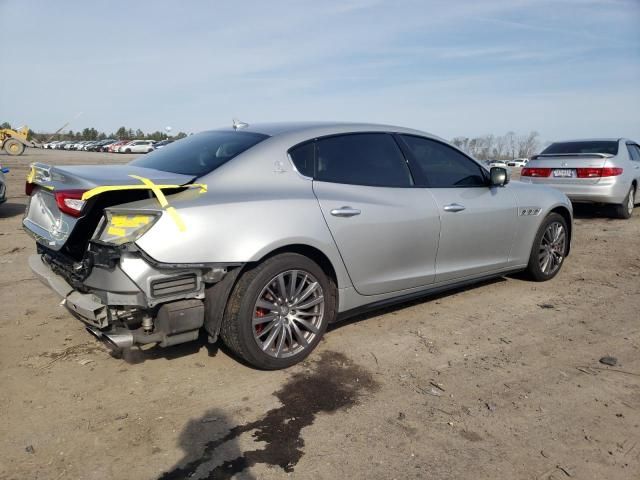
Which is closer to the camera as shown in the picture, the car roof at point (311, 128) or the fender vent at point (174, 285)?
the fender vent at point (174, 285)

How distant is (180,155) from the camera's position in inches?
150

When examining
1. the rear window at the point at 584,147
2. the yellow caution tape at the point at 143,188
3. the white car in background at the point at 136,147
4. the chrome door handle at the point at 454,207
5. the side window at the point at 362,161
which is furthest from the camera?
the white car in background at the point at 136,147

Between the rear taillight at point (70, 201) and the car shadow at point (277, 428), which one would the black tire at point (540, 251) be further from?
the rear taillight at point (70, 201)

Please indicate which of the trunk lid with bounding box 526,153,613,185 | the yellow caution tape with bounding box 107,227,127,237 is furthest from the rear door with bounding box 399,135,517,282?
the trunk lid with bounding box 526,153,613,185

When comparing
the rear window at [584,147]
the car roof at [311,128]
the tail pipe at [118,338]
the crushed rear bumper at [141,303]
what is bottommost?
the tail pipe at [118,338]

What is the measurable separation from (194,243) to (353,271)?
1258 mm

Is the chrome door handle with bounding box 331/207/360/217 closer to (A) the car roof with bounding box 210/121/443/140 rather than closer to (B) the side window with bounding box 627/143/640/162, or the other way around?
(A) the car roof with bounding box 210/121/443/140

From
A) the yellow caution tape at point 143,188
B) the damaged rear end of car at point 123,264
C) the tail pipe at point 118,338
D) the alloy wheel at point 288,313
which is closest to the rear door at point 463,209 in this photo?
the alloy wheel at point 288,313

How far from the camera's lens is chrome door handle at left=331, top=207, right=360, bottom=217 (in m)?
3.53

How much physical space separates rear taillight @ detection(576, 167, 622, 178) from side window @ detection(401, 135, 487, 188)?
521cm

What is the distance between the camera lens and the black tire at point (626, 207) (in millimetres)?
9366

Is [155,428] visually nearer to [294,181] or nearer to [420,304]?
[294,181]

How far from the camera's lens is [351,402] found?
3.03 metres

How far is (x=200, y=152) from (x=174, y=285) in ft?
3.89
